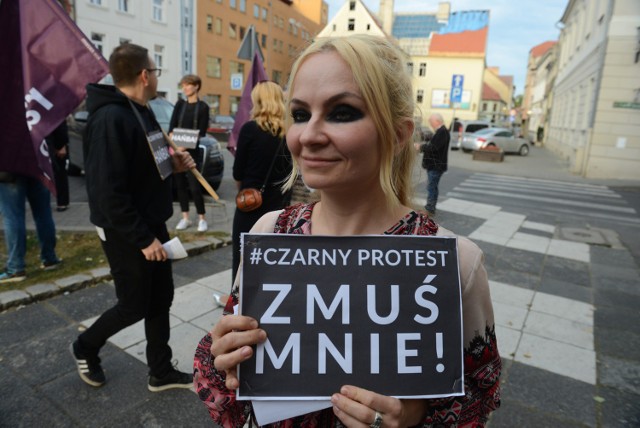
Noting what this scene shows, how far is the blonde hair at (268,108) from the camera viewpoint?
11.6 feet

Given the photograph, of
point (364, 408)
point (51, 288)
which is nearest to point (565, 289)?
point (364, 408)

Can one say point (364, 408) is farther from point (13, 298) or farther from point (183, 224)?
point (183, 224)

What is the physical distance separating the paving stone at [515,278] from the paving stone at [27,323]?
4836 mm

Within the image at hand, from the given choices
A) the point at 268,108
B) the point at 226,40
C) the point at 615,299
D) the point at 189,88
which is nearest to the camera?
the point at 268,108

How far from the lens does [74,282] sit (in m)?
4.34

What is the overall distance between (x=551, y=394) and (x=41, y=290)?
14.8ft

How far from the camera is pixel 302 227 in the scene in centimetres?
140

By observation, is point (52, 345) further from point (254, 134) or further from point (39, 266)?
point (254, 134)

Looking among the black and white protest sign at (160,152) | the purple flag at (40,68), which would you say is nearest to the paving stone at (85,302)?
the purple flag at (40,68)

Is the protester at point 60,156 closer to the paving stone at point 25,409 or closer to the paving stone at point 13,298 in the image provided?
the paving stone at point 13,298

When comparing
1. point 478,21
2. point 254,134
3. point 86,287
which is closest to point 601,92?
point 254,134

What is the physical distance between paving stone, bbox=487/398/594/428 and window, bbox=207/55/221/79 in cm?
4365

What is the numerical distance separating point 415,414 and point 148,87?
8.61 ft

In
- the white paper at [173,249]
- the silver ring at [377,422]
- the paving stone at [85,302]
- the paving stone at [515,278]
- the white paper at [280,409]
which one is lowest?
the paving stone at [515,278]
